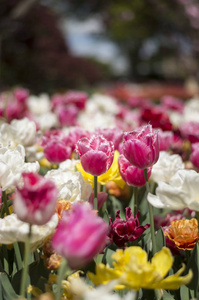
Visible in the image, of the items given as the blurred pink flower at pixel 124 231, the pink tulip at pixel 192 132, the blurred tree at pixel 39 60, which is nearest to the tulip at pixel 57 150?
the blurred pink flower at pixel 124 231

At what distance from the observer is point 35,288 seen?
3.28ft

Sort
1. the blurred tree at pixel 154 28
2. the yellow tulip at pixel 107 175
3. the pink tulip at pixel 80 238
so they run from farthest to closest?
the blurred tree at pixel 154 28 < the yellow tulip at pixel 107 175 < the pink tulip at pixel 80 238

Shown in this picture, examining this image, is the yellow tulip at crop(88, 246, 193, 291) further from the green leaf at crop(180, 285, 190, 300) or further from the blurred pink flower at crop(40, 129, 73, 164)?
the blurred pink flower at crop(40, 129, 73, 164)

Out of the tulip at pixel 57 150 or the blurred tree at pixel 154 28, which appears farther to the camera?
the blurred tree at pixel 154 28

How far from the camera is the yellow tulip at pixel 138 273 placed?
856 mm

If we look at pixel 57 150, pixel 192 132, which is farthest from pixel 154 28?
pixel 57 150

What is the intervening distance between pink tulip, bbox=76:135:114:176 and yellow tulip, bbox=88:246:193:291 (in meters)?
0.31

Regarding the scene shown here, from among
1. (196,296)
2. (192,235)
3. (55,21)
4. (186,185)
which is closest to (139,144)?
(186,185)

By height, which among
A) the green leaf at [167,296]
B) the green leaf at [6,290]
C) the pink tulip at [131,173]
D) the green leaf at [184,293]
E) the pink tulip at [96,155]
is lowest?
the green leaf at [184,293]

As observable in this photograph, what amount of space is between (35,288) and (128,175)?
0.46 m

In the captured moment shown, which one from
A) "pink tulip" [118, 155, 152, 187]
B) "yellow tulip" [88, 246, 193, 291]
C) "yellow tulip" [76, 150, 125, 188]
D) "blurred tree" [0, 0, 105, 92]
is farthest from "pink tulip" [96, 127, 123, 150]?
"blurred tree" [0, 0, 105, 92]

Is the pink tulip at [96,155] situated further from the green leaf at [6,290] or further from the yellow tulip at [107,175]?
the green leaf at [6,290]

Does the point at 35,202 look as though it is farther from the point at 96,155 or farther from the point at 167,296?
the point at 167,296

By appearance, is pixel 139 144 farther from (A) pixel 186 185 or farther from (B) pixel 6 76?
(B) pixel 6 76
